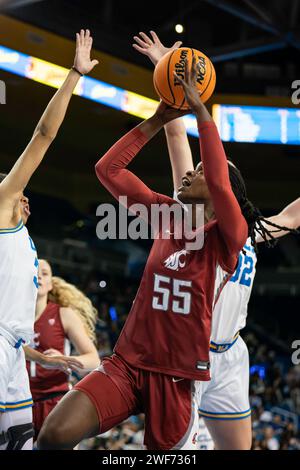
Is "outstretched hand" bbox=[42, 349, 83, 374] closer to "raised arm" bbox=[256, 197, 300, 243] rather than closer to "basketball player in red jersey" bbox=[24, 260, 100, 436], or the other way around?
"basketball player in red jersey" bbox=[24, 260, 100, 436]

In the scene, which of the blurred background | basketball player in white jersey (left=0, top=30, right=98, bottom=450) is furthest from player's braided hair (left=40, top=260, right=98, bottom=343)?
the blurred background

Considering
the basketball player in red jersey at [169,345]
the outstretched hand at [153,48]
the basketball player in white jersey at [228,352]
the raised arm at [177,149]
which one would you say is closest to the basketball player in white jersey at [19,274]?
the outstretched hand at [153,48]

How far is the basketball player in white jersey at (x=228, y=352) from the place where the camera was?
3.81 m

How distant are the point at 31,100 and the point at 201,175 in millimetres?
8947

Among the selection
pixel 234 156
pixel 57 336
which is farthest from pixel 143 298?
pixel 234 156

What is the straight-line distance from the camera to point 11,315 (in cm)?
327

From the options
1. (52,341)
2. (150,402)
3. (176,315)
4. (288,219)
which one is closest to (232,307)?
(288,219)

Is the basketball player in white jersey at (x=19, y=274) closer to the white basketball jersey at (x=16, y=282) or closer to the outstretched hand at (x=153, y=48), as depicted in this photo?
the white basketball jersey at (x=16, y=282)

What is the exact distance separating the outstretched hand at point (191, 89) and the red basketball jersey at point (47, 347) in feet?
7.07

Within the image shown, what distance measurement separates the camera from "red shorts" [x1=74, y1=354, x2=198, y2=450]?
280 cm

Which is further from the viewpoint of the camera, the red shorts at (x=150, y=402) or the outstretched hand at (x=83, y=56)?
the outstretched hand at (x=83, y=56)

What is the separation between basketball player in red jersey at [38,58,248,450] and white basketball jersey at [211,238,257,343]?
0.90m

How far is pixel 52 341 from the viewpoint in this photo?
461 centimetres
